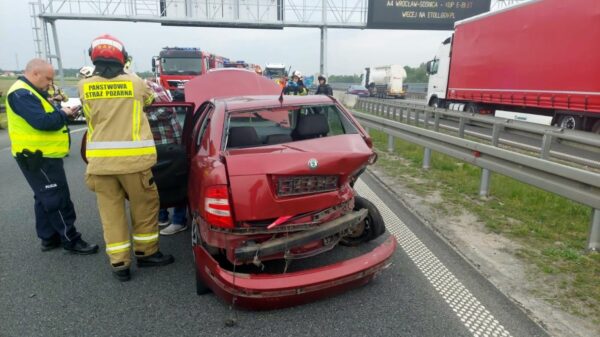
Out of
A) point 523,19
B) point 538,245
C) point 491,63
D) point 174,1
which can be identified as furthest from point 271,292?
point 174,1

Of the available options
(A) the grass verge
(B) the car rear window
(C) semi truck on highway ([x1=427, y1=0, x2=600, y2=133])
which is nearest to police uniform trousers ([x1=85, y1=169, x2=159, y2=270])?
(B) the car rear window

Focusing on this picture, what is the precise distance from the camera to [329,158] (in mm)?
2996

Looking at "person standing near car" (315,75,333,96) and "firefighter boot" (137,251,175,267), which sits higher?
"person standing near car" (315,75,333,96)

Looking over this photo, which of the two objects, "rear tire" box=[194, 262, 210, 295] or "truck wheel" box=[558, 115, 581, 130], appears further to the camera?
"truck wheel" box=[558, 115, 581, 130]

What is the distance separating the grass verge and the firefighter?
3290 mm

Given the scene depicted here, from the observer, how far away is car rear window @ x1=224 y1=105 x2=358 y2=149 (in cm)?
338

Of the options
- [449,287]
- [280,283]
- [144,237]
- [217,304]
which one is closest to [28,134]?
[144,237]

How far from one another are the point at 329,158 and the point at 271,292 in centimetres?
100

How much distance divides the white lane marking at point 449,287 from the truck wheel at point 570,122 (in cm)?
874

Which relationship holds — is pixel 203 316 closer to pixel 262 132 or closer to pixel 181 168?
pixel 181 168

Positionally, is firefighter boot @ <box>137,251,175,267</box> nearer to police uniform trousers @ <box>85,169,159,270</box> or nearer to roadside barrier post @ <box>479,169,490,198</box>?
police uniform trousers @ <box>85,169,159,270</box>

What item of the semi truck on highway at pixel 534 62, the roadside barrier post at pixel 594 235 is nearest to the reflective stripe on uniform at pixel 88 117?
the roadside barrier post at pixel 594 235

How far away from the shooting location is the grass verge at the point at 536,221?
320 centimetres

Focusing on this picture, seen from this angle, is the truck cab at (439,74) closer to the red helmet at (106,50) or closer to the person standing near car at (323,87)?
the person standing near car at (323,87)
